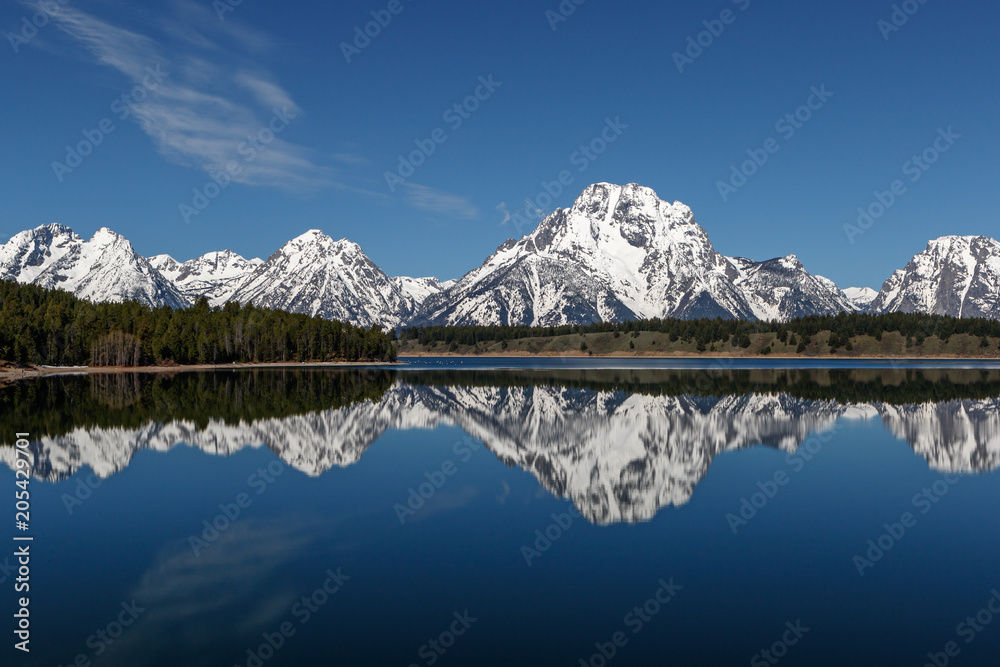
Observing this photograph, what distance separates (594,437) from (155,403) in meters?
52.7

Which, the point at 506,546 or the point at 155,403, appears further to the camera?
the point at 155,403

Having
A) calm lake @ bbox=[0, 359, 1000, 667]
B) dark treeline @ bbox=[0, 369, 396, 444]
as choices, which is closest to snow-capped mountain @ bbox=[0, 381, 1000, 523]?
calm lake @ bbox=[0, 359, 1000, 667]

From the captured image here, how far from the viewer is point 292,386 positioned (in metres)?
117

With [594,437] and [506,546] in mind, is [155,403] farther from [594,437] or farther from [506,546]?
[506,546]

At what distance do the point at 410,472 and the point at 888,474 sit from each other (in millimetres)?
27404

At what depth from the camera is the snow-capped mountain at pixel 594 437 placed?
40.1 m

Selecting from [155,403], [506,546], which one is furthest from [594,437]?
[155,403]

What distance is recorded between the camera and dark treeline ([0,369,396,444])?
6372 centimetres

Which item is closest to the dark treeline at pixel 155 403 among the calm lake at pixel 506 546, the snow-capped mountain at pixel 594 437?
the snow-capped mountain at pixel 594 437

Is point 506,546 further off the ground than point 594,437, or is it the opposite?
point 594,437

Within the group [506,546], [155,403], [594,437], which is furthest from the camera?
[155,403]

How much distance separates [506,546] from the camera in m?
27.0

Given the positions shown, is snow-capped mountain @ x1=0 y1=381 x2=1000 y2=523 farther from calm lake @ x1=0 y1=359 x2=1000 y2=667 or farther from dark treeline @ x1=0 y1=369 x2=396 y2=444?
dark treeline @ x1=0 y1=369 x2=396 y2=444

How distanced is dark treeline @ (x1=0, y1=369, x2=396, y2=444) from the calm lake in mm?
4637
